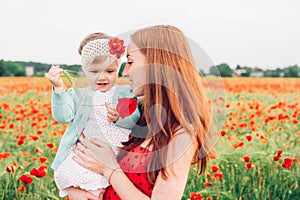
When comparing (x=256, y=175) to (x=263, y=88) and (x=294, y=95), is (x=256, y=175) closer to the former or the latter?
(x=294, y=95)

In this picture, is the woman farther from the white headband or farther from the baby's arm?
the baby's arm

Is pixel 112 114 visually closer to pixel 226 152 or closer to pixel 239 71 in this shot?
pixel 226 152

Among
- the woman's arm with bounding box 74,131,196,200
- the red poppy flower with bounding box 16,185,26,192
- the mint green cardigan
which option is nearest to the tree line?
the red poppy flower with bounding box 16,185,26,192

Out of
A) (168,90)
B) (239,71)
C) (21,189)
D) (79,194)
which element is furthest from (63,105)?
(239,71)

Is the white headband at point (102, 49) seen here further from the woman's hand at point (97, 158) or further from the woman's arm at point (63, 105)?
the woman's hand at point (97, 158)

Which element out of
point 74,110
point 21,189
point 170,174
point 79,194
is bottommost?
point 21,189

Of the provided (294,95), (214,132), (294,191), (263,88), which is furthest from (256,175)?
(263,88)

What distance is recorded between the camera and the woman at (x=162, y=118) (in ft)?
5.32

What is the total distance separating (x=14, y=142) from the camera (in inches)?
143

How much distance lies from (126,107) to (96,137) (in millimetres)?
145

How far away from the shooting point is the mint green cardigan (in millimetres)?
1802

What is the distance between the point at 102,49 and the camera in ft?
5.80

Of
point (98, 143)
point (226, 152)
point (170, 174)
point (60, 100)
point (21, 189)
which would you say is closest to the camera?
point (170, 174)

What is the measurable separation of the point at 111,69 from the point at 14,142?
206cm
